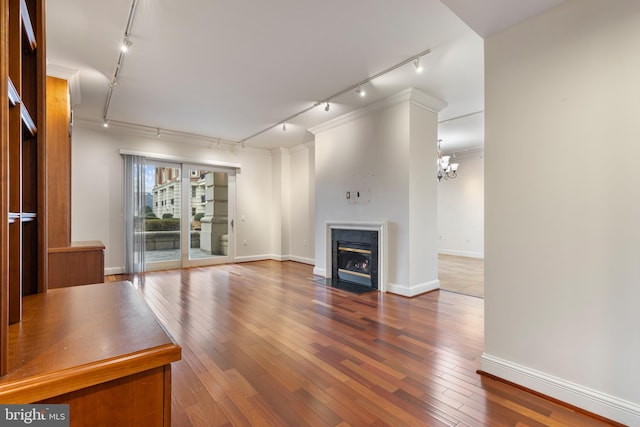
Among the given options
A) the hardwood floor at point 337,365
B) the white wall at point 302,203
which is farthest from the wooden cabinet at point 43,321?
the white wall at point 302,203

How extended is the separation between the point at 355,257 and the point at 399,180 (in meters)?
1.52

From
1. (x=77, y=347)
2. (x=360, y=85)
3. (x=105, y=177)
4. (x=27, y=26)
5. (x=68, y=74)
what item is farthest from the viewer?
(x=105, y=177)

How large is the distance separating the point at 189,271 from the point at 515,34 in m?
6.20

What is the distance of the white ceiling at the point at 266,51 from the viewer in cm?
246

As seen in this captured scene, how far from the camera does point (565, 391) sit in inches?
71.8

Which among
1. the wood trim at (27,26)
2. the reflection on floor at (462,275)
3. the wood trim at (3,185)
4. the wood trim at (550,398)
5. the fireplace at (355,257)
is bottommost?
the reflection on floor at (462,275)

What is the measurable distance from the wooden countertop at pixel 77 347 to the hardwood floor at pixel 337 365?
1000 millimetres

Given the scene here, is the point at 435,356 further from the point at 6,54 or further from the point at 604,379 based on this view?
the point at 6,54

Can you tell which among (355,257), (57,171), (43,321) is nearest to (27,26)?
(43,321)

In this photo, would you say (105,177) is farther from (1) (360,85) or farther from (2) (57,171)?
(1) (360,85)

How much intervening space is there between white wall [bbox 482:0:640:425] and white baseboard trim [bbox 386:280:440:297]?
1991mm

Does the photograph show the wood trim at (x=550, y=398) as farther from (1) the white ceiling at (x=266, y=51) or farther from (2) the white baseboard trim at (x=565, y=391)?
(1) the white ceiling at (x=266, y=51)

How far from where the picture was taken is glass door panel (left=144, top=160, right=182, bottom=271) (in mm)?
6035

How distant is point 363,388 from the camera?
197 cm
